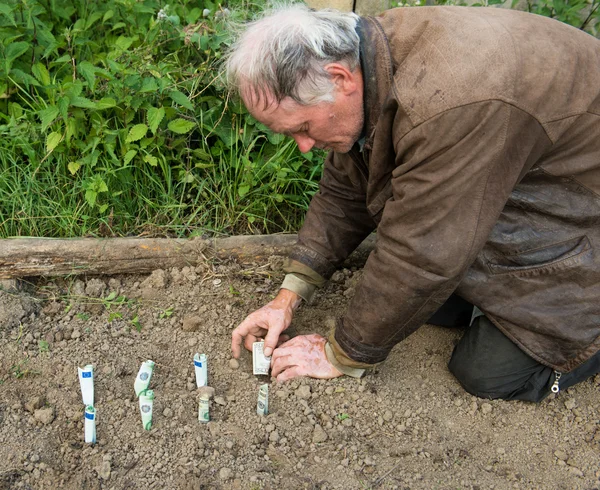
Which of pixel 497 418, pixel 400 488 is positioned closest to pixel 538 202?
pixel 497 418

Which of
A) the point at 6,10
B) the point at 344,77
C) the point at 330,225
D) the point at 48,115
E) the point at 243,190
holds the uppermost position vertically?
the point at 344,77

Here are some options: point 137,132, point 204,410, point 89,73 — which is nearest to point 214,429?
point 204,410

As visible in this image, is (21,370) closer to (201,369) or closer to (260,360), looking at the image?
(201,369)

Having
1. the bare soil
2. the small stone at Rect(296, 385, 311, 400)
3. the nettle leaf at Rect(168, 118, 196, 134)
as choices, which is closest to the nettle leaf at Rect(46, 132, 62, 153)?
the nettle leaf at Rect(168, 118, 196, 134)

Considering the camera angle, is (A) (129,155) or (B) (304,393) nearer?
(B) (304,393)

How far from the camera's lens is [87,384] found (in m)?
2.40

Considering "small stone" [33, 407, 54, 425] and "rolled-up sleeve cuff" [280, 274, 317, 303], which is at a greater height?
"rolled-up sleeve cuff" [280, 274, 317, 303]

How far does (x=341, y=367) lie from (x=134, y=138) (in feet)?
4.68

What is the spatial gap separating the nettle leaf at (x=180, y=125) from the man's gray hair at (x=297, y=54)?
0.98 m

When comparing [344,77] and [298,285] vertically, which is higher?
[344,77]

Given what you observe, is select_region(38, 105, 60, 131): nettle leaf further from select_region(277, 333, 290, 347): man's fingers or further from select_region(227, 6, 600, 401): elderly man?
select_region(277, 333, 290, 347): man's fingers

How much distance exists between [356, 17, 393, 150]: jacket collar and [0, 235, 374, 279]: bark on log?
4.00 ft

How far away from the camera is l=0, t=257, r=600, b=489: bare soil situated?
7.50 ft

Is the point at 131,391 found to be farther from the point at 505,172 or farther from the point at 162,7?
the point at 162,7
